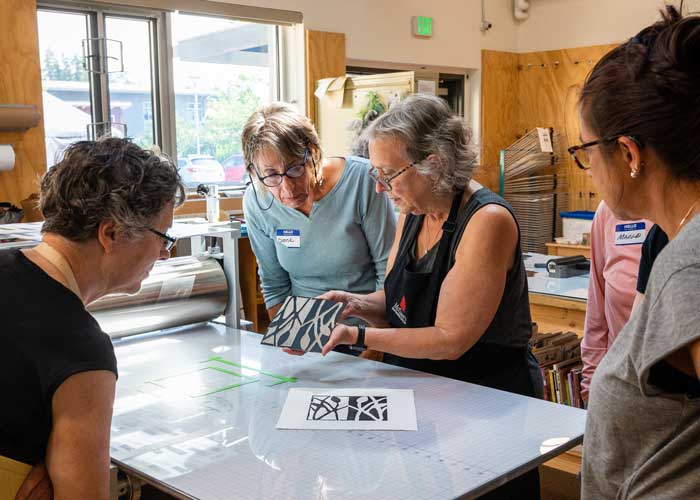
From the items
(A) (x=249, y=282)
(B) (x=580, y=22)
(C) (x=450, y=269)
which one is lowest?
(A) (x=249, y=282)

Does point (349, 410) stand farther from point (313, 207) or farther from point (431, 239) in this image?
point (313, 207)

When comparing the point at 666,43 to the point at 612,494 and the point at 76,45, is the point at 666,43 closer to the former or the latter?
the point at 612,494

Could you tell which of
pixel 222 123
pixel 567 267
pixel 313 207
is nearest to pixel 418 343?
pixel 313 207

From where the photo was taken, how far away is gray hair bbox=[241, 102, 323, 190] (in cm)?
234

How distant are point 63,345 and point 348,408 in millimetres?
735

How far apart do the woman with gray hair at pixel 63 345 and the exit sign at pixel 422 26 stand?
17.1ft

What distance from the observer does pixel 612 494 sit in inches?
41.3

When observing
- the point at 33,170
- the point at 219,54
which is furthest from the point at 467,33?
the point at 33,170

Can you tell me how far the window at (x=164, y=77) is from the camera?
438 cm

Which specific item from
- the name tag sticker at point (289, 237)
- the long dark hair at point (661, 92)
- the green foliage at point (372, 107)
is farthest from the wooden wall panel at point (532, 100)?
the long dark hair at point (661, 92)

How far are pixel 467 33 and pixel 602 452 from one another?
608cm

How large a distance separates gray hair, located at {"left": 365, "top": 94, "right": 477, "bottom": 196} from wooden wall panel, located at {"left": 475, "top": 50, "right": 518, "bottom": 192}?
4735 millimetres

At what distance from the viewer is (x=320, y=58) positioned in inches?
215

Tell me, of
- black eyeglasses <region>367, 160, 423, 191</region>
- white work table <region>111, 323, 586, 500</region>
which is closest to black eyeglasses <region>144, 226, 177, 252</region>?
white work table <region>111, 323, 586, 500</region>
